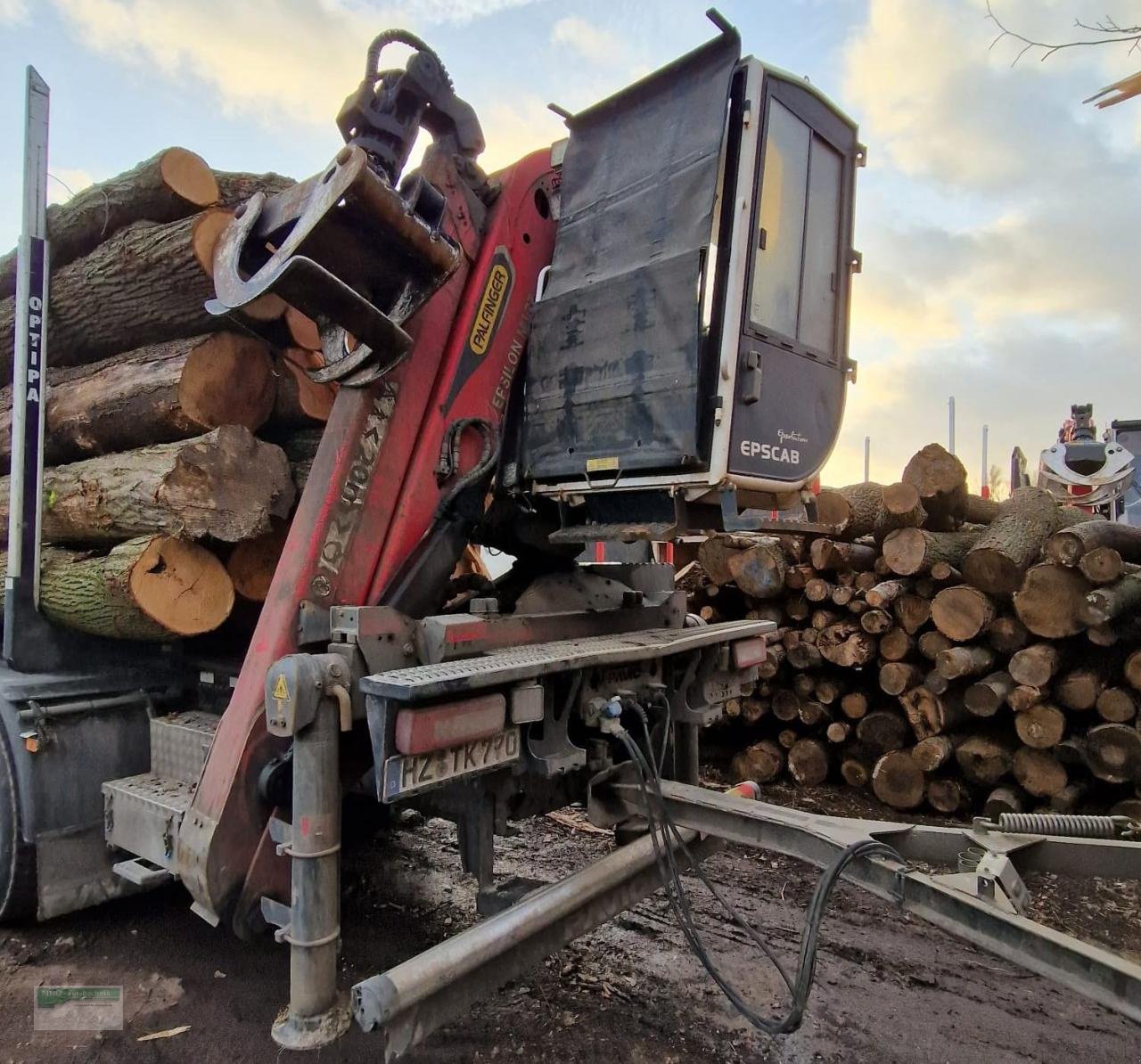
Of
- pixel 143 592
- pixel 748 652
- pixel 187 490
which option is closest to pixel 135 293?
pixel 187 490

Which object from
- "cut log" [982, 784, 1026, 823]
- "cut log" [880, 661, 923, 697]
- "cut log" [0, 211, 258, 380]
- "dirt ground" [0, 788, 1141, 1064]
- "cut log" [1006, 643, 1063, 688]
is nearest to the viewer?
"dirt ground" [0, 788, 1141, 1064]

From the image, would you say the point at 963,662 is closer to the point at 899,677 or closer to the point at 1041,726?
the point at 899,677

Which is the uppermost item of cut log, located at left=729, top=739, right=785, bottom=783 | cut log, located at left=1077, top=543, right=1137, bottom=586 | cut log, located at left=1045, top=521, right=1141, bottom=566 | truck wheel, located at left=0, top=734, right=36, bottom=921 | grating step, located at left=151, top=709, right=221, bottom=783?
cut log, located at left=1045, top=521, right=1141, bottom=566

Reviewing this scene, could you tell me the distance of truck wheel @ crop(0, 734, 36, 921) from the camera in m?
3.00

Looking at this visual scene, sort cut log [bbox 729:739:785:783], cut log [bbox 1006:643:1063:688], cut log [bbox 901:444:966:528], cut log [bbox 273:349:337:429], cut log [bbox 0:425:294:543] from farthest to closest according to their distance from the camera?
1. cut log [bbox 729:739:785:783]
2. cut log [bbox 901:444:966:528]
3. cut log [bbox 1006:643:1063:688]
4. cut log [bbox 273:349:337:429]
5. cut log [bbox 0:425:294:543]

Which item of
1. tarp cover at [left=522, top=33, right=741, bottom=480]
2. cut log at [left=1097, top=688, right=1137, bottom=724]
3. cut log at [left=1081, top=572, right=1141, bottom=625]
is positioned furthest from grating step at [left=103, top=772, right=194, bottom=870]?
cut log at [left=1097, top=688, right=1137, bottom=724]

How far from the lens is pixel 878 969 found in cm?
322

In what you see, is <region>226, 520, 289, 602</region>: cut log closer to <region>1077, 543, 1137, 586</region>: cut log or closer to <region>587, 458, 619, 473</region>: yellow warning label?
<region>587, 458, 619, 473</region>: yellow warning label

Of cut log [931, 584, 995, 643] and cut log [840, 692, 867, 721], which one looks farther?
cut log [840, 692, 867, 721]

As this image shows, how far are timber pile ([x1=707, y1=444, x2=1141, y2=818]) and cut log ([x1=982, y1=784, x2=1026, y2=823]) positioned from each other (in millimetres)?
11

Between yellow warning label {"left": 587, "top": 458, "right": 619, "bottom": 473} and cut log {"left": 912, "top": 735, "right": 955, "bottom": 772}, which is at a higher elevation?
yellow warning label {"left": 587, "top": 458, "right": 619, "bottom": 473}

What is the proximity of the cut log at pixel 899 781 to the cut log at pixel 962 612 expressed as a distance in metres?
0.80

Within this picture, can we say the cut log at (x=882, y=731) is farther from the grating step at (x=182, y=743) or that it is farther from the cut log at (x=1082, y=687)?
the grating step at (x=182, y=743)

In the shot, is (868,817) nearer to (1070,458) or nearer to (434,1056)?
(434,1056)
